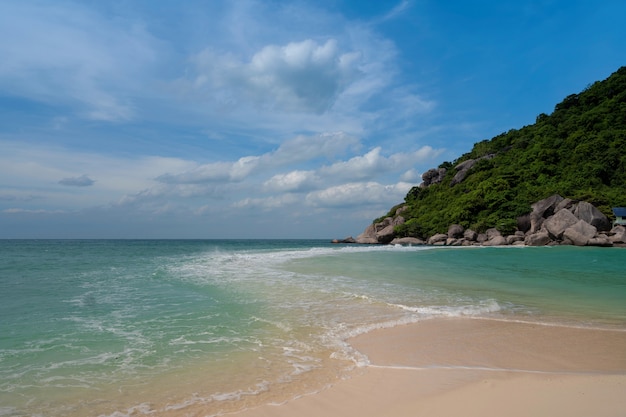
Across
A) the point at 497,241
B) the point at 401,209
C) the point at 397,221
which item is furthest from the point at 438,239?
the point at 401,209

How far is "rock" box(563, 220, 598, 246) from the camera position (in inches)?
1673

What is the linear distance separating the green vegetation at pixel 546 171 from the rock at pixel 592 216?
348cm

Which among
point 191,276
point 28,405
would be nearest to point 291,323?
point 28,405

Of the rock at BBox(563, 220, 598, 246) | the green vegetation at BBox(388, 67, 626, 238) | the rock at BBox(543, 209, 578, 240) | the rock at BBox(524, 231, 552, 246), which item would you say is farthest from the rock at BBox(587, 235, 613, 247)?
the green vegetation at BBox(388, 67, 626, 238)

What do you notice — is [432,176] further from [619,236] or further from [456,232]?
[619,236]

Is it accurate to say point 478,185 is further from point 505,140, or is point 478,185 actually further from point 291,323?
point 291,323

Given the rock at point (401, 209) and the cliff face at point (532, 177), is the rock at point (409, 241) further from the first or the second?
the rock at point (401, 209)

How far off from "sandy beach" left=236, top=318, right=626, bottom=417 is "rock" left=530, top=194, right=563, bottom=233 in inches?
1962

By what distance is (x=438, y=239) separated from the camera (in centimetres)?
6103

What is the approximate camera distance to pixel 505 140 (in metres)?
80.6

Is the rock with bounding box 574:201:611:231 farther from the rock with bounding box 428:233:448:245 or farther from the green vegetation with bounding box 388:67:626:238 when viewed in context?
the rock with bounding box 428:233:448:245

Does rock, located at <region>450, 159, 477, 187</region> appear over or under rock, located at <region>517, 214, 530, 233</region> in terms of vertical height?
over

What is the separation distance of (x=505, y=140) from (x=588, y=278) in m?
73.6

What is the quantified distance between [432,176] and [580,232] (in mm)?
45563
